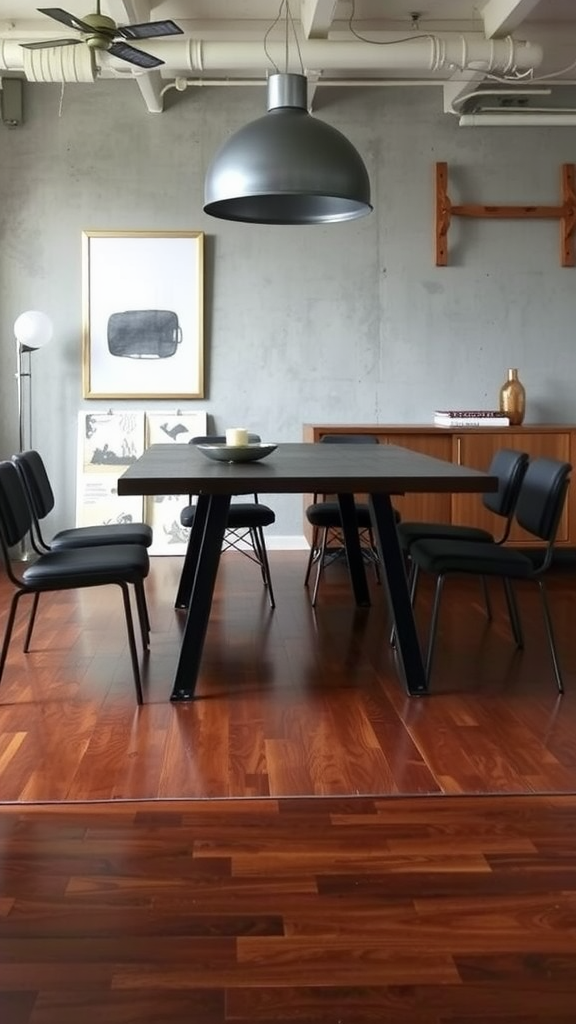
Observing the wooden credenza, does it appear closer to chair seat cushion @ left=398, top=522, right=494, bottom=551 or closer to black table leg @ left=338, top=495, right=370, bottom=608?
black table leg @ left=338, top=495, right=370, bottom=608

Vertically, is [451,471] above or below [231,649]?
above

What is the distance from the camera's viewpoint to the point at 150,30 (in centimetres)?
421

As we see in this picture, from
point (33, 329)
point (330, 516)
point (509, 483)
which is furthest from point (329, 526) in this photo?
point (33, 329)

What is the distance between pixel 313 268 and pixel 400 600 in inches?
146

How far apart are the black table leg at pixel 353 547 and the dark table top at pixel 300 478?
3.34ft

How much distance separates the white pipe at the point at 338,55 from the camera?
538 cm

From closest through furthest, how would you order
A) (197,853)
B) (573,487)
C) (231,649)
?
(197,853) < (231,649) < (573,487)

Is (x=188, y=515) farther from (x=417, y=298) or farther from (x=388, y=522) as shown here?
(x=417, y=298)

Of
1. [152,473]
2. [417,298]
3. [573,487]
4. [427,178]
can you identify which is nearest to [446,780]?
[152,473]

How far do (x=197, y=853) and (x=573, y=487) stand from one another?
4.41 metres

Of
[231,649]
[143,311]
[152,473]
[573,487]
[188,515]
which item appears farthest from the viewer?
[143,311]

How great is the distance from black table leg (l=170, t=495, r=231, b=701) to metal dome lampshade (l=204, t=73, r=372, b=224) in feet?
3.89

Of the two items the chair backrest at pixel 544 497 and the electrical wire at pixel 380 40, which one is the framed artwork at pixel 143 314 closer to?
the electrical wire at pixel 380 40

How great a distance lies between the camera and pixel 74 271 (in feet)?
21.7
